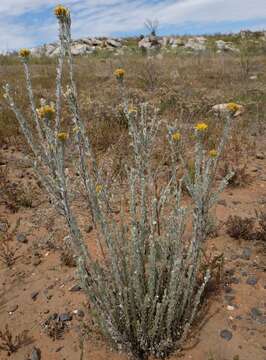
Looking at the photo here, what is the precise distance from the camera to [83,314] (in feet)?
7.88

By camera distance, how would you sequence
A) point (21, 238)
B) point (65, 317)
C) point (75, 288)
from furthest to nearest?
point (21, 238) < point (75, 288) < point (65, 317)

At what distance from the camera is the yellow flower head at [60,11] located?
140 centimetres

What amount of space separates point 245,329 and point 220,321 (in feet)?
0.49

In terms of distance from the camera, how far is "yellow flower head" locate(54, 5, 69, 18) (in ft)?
4.60

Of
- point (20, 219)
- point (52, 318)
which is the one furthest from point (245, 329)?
point (20, 219)

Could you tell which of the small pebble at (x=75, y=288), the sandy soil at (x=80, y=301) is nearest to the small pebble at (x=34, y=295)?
the sandy soil at (x=80, y=301)

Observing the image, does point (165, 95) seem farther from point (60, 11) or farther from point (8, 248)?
point (60, 11)

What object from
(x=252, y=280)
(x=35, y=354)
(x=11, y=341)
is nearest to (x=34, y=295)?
(x=11, y=341)

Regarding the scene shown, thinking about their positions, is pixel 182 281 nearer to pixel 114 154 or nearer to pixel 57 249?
pixel 57 249

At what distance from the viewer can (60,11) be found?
1412 mm

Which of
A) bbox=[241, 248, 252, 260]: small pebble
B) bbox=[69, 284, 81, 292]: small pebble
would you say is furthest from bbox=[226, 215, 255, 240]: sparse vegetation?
bbox=[69, 284, 81, 292]: small pebble

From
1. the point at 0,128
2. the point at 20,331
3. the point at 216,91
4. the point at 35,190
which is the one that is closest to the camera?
the point at 20,331

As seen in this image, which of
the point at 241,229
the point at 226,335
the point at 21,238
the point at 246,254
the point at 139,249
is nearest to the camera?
the point at 139,249

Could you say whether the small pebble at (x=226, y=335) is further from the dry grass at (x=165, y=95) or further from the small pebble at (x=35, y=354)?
the dry grass at (x=165, y=95)
